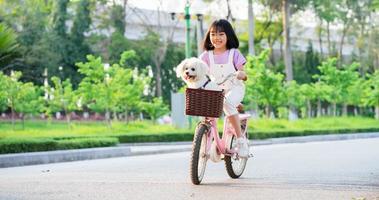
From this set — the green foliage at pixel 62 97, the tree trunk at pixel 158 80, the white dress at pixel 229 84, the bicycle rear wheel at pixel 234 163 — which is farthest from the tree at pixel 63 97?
the white dress at pixel 229 84

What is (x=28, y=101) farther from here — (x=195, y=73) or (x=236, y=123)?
(x=195, y=73)

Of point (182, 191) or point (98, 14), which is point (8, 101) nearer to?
point (98, 14)

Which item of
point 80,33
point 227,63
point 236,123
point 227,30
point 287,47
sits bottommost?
point 236,123

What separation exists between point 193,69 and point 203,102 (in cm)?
32

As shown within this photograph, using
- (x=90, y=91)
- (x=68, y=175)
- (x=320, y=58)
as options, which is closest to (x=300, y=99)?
(x=90, y=91)

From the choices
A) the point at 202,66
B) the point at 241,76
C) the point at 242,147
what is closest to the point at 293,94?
the point at 242,147

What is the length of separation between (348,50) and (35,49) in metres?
33.7

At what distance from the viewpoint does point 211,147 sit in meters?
7.24

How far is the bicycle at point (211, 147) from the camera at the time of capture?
6941mm

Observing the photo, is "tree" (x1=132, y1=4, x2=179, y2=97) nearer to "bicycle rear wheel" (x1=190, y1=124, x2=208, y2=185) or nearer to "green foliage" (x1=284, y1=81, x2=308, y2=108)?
"green foliage" (x1=284, y1=81, x2=308, y2=108)

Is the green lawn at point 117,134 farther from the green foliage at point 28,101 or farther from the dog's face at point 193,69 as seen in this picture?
the dog's face at point 193,69

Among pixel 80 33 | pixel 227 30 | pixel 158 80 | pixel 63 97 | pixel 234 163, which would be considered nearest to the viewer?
pixel 227 30

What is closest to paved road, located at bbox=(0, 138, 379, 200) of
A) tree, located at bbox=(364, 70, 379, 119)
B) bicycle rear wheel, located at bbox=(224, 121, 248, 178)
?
bicycle rear wheel, located at bbox=(224, 121, 248, 178)

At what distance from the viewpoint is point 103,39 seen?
153 ft
